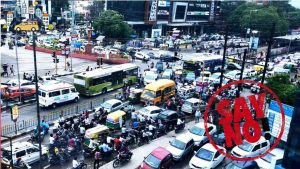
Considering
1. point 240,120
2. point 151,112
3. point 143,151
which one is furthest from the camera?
point 151,112

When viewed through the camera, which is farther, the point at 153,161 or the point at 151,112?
the point at 151,112

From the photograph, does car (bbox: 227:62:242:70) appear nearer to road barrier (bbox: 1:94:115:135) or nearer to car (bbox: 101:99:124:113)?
road barrier (bbox: 1:94:115:135)

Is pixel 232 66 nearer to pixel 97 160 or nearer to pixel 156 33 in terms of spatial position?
pixel 97 160

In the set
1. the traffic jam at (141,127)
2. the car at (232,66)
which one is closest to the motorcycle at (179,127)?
the traffic jam at (141,127)

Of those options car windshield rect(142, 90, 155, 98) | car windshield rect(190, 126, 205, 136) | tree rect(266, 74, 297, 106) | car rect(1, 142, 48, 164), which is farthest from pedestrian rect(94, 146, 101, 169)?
tree rect(266, 74, 297, 106)

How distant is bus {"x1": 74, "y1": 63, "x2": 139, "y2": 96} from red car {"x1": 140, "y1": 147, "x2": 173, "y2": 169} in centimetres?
1293

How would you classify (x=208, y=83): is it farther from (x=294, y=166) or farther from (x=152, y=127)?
(x=294, y=166)

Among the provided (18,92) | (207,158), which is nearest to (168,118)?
(207,158)

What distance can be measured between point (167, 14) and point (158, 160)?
57852mm

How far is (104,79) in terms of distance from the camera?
97.2ft

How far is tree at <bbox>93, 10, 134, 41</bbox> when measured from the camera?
54.6 m

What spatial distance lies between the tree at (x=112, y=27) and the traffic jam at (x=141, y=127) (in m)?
22.5

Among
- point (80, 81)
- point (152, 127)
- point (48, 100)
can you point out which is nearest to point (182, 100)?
point (152, 127)

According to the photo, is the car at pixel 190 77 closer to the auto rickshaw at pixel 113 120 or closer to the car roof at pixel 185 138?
the auto rickshaw at pixel 113 120
